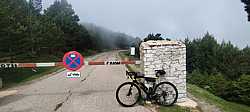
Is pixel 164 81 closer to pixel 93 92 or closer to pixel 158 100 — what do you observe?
pixel 158 100

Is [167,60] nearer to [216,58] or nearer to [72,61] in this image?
[72,61]

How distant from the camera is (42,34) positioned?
44.9 m

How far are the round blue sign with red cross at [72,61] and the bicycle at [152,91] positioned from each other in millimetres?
2472

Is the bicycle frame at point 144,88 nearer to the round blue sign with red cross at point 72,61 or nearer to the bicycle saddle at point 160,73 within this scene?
the bicycle saddle at point 160,73

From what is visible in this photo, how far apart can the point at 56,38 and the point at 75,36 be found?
2061 cm

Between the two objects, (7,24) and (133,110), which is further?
(7,24)

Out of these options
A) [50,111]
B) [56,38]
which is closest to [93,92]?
[50,111]

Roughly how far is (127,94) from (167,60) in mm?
1451

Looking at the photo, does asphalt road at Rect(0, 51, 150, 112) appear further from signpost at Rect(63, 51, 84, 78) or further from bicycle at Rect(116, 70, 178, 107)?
signpost at Rect(63, 51, 84, 78)

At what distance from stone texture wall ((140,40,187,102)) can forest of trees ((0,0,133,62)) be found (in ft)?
51.1

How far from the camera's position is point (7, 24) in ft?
80.8

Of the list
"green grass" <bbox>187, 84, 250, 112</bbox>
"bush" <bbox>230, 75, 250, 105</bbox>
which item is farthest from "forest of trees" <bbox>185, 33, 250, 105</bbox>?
"green grass" <bbox>187, 84, 250, 112</bbox>

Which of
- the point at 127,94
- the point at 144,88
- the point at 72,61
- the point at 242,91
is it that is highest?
the point at 72,61

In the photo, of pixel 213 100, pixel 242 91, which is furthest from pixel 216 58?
pixel 213 100
